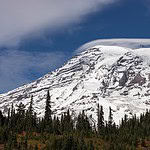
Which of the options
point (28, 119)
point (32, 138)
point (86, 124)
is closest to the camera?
point (32, 138)

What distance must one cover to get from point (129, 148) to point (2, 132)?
2944 centimetres

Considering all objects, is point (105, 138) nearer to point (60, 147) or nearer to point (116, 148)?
point (116, 148)

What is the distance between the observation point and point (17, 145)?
84500 millimetres

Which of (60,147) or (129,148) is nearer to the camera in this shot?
(60,147)

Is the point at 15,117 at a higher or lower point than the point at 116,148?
higher

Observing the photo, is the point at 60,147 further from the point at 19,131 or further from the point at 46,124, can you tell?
the point at 46,124

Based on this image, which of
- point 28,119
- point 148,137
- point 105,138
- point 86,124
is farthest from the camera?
→ point 86,124

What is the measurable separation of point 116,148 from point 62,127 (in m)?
53.3

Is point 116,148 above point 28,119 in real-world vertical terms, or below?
below

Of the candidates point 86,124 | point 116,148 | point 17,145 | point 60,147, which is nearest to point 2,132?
point 17,145

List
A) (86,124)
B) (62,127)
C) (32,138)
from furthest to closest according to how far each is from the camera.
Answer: (86,124)
(62,127)
(32,138)

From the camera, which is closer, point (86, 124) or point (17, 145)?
point (17, 145)

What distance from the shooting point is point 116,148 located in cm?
8912

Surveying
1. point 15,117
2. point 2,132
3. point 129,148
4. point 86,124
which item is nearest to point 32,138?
point 2,132
